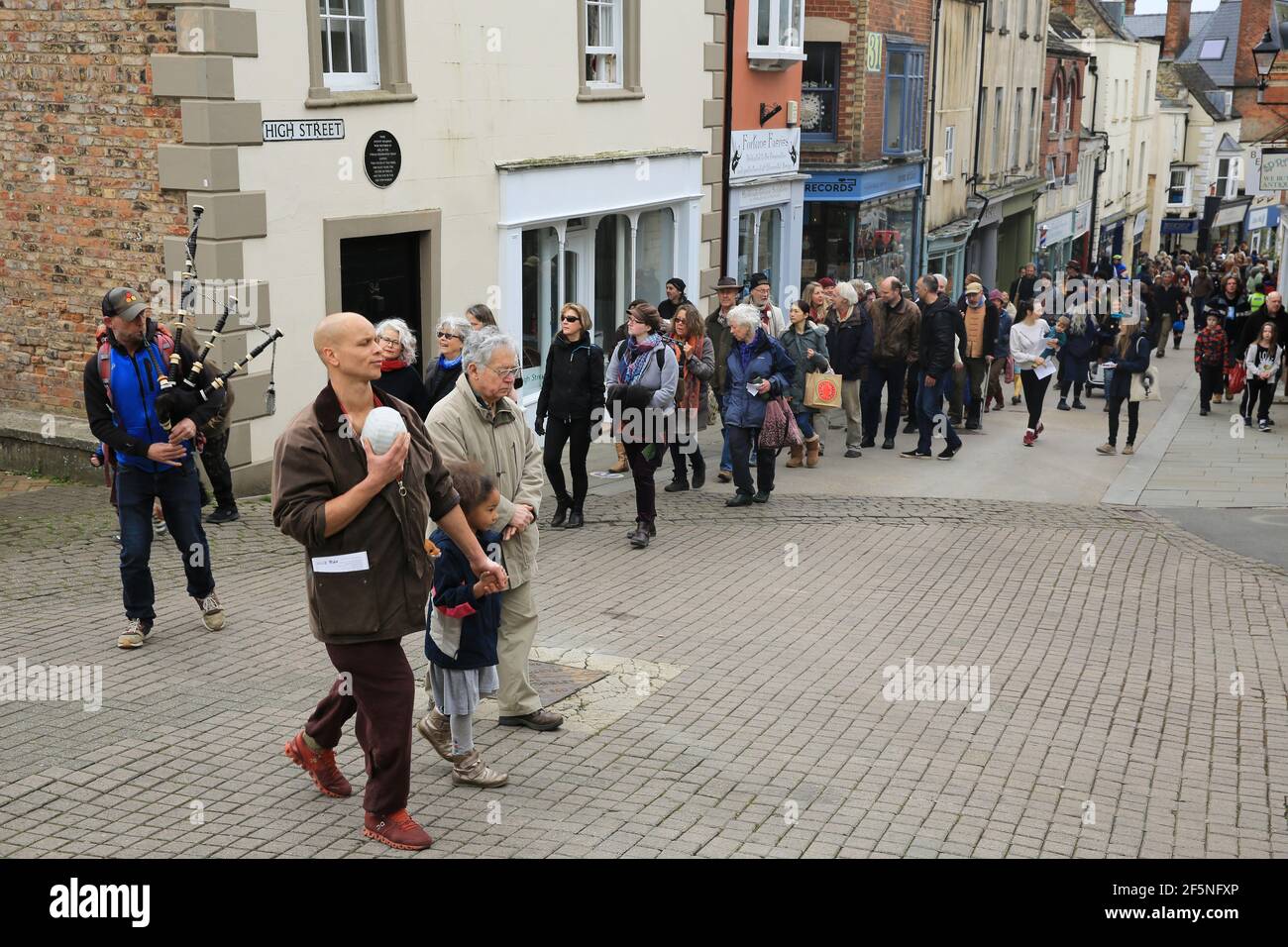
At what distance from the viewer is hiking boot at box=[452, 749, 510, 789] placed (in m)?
5.95

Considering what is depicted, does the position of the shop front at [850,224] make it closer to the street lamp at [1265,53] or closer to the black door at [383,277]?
the street lamp at [1265,53]

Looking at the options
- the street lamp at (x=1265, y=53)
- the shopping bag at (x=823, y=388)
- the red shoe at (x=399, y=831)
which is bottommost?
the red shoe at (x=399, y=831)

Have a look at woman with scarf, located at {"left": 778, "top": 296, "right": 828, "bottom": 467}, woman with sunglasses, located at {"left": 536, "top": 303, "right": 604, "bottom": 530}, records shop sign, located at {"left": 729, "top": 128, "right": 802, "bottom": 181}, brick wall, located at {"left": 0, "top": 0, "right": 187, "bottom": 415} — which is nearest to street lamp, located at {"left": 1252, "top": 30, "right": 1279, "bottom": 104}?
records shop sign, located at {"left": 729, "top": 128, "right": 802, "bottom": 181}

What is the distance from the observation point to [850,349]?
15164 millimetres

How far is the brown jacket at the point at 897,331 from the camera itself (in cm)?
1499

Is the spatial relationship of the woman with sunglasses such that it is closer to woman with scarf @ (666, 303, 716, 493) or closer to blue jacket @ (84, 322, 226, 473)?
woman with scarf @ (666, 303, 716, 493)

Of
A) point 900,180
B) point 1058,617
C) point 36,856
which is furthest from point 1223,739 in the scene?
point 900,180

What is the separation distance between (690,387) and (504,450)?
22.3 feet

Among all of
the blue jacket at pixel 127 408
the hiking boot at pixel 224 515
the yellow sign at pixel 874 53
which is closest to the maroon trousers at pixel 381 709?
the blue jacket at pixel 127 408

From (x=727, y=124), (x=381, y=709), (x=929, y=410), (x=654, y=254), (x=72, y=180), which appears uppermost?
(x=727, y=124)

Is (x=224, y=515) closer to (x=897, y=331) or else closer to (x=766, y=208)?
(x=897, y=331)

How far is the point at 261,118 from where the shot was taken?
11.3 meters

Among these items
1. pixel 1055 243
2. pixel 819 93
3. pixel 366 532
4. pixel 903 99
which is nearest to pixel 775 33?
pixel 819 93

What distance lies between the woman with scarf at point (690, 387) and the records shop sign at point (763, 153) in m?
7.43
